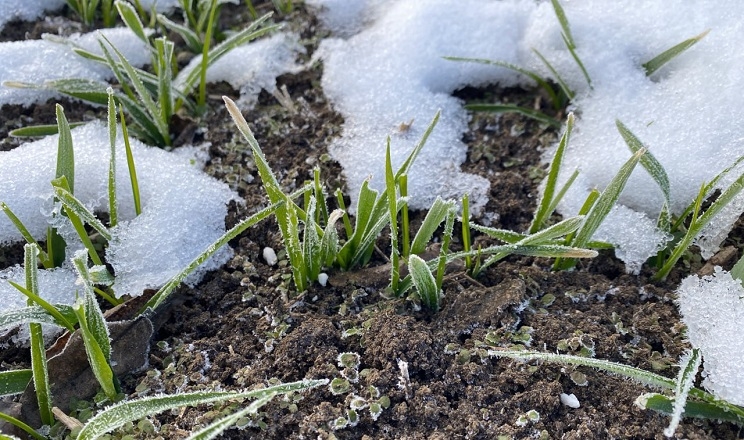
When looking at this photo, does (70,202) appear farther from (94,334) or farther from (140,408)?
(140,408)

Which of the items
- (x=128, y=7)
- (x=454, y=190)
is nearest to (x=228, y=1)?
(x=128, y=7)

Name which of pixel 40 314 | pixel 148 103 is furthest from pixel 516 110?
pixel 40 314

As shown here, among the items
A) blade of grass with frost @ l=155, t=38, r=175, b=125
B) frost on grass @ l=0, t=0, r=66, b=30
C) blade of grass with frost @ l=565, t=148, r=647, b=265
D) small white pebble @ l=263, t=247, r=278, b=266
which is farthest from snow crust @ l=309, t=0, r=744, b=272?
frost on grass @ l=0, t=0, r=66, b=30

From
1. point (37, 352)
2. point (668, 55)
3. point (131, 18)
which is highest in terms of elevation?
point (131, 18)

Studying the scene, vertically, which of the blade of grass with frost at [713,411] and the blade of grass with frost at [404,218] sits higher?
the blade of grass with frost at [404,218]

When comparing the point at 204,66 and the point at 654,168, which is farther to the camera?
the point at 204,66

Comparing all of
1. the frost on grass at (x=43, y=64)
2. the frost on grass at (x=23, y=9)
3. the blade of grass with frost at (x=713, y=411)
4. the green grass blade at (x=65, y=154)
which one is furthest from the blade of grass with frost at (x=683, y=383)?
the frost on grass at (x=23, y=9)

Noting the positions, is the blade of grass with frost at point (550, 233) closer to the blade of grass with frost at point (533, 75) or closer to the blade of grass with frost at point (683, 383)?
the blade of grass with frost at point (683, 383)
